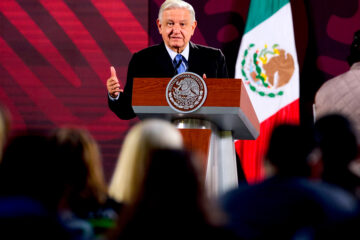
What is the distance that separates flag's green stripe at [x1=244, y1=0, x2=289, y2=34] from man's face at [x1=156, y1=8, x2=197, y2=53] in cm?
193

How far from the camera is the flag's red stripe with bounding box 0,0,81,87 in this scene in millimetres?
4824

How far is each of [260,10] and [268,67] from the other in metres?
0.53

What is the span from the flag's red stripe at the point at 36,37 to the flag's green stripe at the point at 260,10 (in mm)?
1660

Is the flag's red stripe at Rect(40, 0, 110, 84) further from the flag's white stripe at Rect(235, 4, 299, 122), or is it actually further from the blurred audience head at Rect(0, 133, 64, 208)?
the blurred audience head at Rect(0, 133, 64, 208)

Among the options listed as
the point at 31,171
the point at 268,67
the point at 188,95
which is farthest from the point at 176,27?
the point at 268,67

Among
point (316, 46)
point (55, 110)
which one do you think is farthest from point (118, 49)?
point (316, 46)

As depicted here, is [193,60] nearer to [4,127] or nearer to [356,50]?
[356,50]

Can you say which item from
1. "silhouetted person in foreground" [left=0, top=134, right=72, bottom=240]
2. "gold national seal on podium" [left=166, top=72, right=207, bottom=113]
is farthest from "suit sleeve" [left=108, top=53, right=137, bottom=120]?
Answer: "silhouetted person in foreground" [left=0, top=134, right=72, bottom=240]

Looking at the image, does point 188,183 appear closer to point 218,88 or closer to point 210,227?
point 210,227

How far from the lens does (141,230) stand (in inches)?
42.7

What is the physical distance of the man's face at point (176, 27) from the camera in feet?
9.17

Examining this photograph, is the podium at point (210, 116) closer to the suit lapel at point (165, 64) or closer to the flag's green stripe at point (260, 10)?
the suit lapel at point (165, 64)

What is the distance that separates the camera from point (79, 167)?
137 cm

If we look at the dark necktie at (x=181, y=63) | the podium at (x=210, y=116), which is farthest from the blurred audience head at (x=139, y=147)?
the dark necktie at (x=181, y=63)
